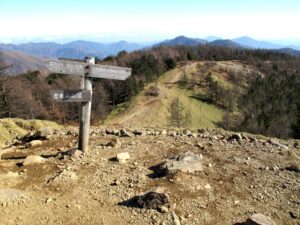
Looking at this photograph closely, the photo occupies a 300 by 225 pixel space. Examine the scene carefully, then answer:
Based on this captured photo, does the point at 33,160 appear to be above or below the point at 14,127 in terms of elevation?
above

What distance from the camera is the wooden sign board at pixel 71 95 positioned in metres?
10.5

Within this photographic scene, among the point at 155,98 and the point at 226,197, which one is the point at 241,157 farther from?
the point at 155,98

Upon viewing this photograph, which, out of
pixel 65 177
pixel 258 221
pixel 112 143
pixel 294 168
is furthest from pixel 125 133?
pixel 258 221

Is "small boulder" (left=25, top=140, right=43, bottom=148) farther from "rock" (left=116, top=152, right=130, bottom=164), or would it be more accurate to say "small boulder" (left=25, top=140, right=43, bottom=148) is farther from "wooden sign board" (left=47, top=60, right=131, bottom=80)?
"rock" (left=116, top=152, right=130, bottom=164)

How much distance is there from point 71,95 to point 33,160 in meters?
2.56

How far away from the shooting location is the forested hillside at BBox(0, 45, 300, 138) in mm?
58531

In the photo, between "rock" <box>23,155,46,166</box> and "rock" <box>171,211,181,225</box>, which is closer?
"rock" <box>171,211,181,225</box>

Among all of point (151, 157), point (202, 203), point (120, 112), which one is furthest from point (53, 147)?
point (120, 112)

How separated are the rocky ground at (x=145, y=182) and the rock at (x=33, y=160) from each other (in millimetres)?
32

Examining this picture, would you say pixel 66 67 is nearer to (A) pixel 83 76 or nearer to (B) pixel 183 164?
(A) pixel 83 76

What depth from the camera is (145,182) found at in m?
9.11

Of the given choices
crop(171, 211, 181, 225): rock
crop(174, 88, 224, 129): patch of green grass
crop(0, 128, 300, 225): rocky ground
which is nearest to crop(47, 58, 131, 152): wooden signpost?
crop(0, 128, 300, 225): rocky ground

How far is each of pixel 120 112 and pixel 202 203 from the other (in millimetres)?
76162

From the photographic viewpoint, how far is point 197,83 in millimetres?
115062
